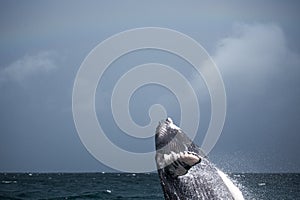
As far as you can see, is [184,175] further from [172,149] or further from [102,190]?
[102,190]

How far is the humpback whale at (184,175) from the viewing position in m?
5.70

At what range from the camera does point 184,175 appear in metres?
5.79

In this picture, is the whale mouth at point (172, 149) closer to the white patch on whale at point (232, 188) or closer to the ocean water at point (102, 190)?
the white patch on whale at point (232, 188)

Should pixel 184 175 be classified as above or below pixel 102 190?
below

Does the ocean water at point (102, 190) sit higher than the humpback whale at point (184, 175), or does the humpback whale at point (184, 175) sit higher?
the ocean water at point (102, 190)

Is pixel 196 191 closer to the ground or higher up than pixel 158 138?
closer to the ground

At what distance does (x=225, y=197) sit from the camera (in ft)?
18.7

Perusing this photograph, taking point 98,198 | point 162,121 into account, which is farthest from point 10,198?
point 162,121

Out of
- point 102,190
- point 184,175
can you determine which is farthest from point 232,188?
point 102,190

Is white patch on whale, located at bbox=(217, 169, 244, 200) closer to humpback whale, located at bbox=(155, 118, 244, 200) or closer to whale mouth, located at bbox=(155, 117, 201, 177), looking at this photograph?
humpback whale, located at bbox=(155, 118, 244, 200)

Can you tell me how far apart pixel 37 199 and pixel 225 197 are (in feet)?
102

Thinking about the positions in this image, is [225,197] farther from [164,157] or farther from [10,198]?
[10,198]

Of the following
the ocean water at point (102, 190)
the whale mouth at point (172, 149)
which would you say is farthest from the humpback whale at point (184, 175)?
the ocean water at point (102, 190)

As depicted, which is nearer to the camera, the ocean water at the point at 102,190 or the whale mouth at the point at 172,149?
the whale mouth at the point at 172,149
